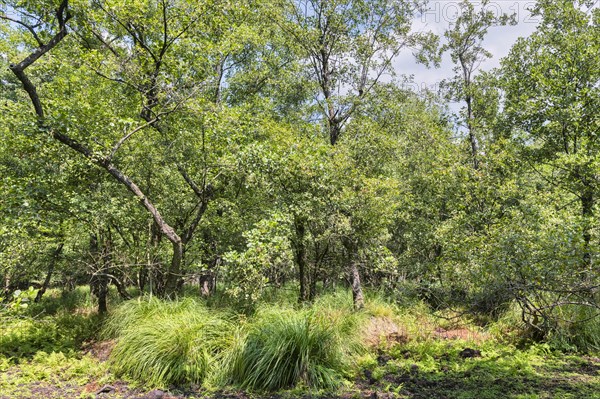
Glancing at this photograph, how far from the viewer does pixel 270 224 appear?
5.68 m

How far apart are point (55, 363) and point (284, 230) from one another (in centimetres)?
424

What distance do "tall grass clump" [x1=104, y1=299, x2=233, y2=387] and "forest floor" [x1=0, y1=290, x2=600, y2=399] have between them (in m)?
0.18

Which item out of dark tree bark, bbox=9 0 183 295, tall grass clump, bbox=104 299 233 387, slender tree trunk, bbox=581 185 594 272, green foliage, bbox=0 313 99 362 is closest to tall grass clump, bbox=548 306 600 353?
slender tree trunk, bbox=581 185 594 272

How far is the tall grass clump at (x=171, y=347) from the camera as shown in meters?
4.84

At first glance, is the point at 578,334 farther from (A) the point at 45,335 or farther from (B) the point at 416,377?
(A) the point at 45,335

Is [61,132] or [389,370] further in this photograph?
[61,132]

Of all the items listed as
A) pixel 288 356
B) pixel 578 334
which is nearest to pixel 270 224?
pixel 288 356

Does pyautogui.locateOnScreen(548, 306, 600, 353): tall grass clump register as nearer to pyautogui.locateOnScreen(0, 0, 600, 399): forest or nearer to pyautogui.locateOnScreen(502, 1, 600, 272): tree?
pyautogui.locateOnScreen(0, 0, 600, 399): forest

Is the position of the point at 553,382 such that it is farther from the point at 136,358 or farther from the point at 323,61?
the point at 323,61

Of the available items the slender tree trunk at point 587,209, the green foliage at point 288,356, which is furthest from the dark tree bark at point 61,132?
the slender tree trunk at point 587,209

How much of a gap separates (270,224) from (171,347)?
2315mm

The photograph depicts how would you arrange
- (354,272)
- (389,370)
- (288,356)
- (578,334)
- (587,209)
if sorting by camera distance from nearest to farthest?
(288,356), (389,370), (578,334), (587,209), (354,272)

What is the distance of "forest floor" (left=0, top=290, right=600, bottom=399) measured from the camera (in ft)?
14.6

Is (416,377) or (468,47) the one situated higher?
(468,47)
